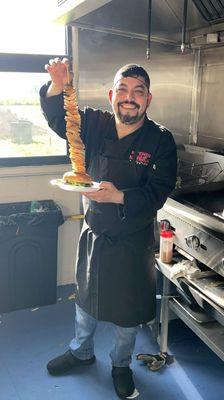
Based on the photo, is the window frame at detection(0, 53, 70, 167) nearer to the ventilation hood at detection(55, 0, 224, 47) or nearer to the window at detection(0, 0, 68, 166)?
the window at detection(0, 0, 68, 166)

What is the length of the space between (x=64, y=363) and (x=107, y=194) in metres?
0.83

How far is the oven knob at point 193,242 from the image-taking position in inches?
54.0

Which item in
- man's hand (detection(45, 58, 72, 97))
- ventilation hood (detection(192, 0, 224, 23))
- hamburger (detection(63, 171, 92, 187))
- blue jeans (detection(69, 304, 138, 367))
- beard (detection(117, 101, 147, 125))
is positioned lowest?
blue jeans (detection(69, 304, 138, 367))

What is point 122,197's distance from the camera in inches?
51.0

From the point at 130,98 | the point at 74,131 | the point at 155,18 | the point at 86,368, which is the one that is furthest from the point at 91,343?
the point at 155,18

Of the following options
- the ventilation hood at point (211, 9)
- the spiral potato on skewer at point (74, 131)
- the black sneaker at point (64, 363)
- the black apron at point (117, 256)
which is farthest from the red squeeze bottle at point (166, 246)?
the ventilation hood at point (211, 9)

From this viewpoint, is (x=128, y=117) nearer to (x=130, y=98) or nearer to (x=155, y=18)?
(x=130, y=98)

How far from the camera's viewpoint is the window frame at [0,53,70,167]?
196 centimetres

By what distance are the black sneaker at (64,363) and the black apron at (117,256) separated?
31cm

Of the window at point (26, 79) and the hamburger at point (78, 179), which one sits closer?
the hamburger at point (78, 179)

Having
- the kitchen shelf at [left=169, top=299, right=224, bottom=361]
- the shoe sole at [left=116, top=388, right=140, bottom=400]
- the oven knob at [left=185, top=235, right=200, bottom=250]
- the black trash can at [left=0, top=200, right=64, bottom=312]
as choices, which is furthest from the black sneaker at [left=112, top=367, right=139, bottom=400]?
the black trash can at [left=0, top=200, right=64, bottom=312]

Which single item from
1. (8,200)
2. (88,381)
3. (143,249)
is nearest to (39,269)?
(8,200)

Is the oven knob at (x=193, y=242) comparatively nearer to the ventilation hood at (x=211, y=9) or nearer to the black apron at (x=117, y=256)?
the black apron at (x=117, y=256)

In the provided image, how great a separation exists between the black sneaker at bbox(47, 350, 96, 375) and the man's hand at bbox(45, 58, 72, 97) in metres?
1.10
